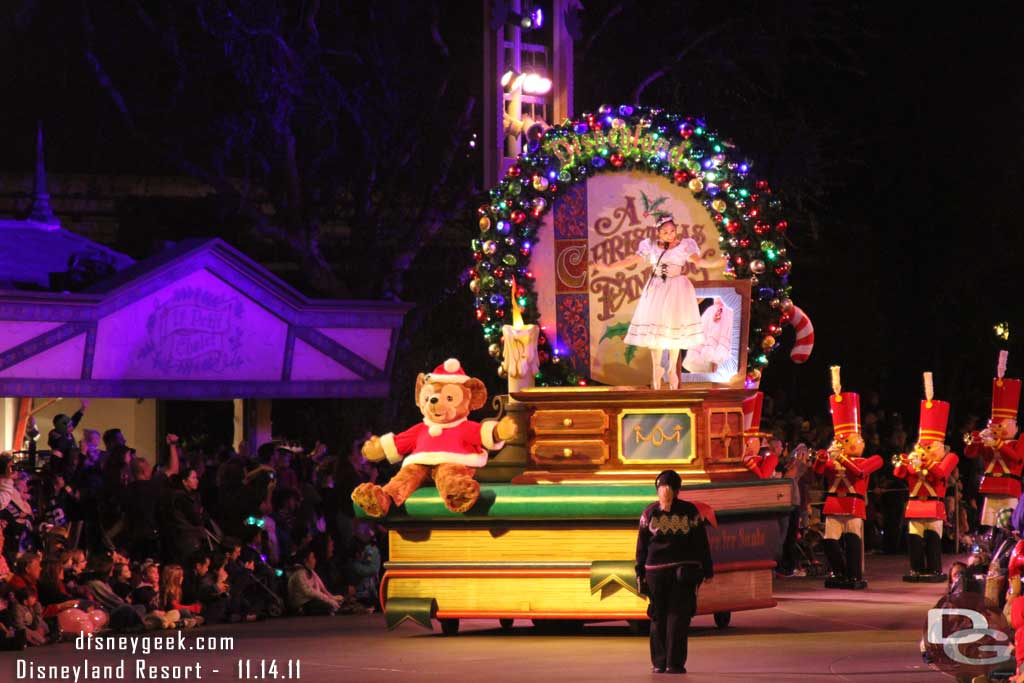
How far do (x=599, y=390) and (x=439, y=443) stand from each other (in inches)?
52.8

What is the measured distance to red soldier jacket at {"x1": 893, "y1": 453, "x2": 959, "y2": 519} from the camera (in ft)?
63.7

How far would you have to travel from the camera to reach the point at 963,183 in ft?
100

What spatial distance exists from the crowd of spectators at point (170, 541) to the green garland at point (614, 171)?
2.69m

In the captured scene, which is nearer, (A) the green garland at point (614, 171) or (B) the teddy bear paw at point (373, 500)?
(B) the teddy bear paw at point (373, 500)

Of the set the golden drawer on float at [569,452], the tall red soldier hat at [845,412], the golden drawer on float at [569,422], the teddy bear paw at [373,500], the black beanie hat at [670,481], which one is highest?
the tall red soldier hat at [845,412]

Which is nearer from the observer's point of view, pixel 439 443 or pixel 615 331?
pixel 439 443

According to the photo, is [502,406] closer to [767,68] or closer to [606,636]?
[606,636]

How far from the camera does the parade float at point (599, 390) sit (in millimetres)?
14883

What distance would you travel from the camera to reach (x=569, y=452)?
50.4 ft

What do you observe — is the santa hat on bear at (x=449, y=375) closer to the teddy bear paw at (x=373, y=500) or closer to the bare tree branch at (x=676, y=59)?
the teddy bear paw at (x=373, y=500)

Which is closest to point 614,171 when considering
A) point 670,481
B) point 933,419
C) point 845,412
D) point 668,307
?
point 668,307

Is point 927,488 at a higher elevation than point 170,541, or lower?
higher

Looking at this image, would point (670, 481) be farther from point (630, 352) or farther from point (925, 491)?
point (925, 491)

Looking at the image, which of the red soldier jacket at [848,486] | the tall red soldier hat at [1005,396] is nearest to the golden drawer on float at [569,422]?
the red soldier jacket at [848,486]
